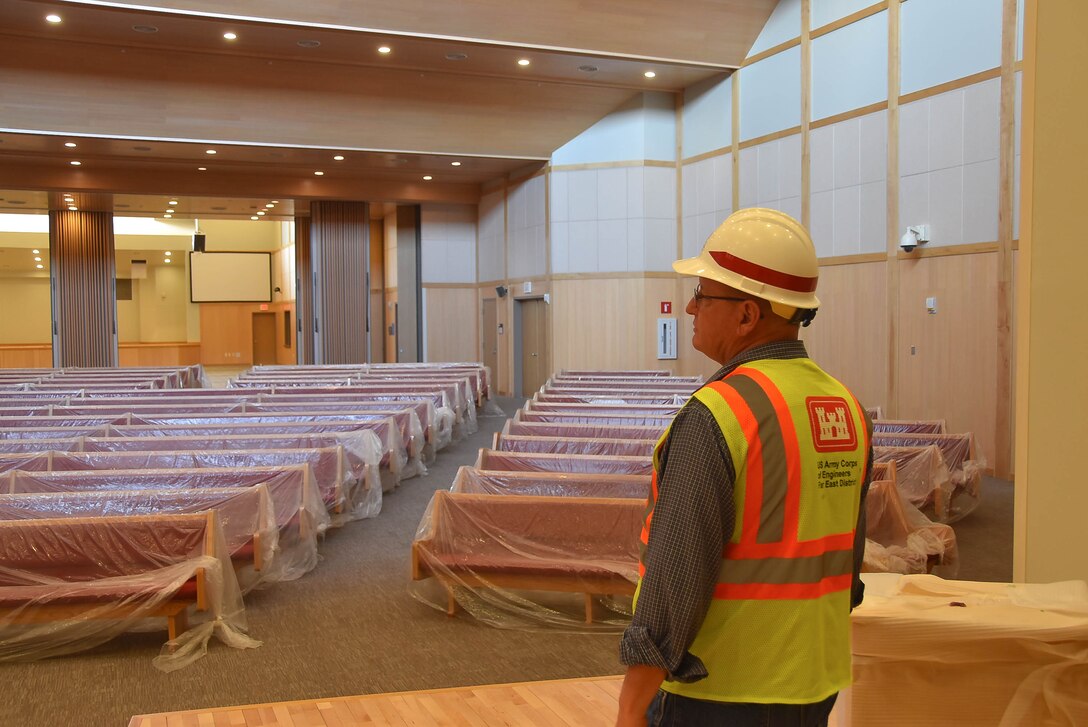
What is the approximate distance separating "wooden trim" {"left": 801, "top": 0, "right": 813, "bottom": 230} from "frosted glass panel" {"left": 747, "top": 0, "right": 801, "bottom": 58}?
16 centimetres

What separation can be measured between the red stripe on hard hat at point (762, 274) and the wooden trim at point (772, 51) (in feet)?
39.2

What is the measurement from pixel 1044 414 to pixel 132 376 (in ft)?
44.4

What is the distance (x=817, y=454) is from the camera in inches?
56.1

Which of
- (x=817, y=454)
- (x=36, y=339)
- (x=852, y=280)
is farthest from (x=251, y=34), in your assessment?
(x=36, y=339)

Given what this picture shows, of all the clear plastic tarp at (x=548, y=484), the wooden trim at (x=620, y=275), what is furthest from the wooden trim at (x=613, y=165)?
the clear plastic tarp at (x=548, y=484)

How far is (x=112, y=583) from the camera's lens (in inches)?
160

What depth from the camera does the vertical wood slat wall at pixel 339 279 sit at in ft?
61.6

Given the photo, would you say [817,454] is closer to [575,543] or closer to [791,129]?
[575,543]

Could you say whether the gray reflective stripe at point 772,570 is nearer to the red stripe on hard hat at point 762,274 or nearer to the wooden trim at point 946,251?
the red stripe on hard hat at point 762,274

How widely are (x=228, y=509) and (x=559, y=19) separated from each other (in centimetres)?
876

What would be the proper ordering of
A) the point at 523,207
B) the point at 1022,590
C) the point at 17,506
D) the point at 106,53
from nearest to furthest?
the point at 1022,590 → the point at 17,506 → the point at 106,53 → the point at 523,207

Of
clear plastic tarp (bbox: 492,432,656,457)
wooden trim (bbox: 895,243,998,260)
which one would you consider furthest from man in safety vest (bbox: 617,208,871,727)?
wooden trim (bbox: 895,243,998,260)

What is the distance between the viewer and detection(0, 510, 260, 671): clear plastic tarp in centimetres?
397

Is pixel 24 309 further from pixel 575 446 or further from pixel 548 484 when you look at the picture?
pixel 548 484
